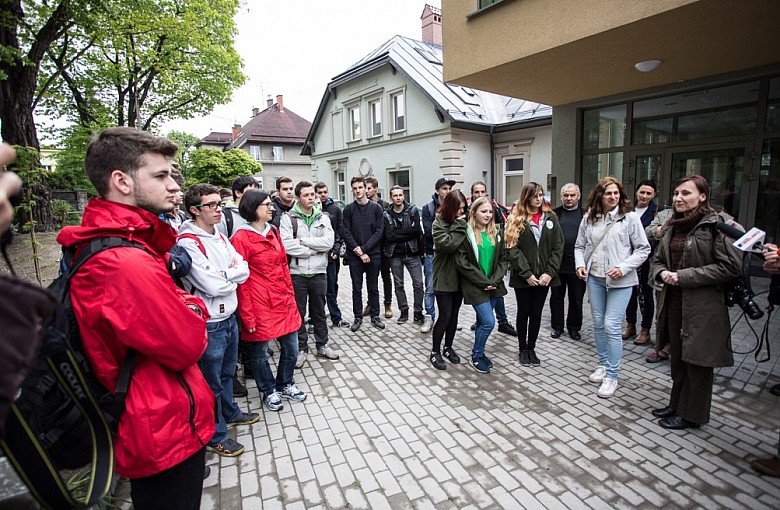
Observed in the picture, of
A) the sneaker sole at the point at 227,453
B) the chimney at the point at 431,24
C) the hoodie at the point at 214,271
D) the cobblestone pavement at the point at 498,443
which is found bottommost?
the cobblestone pavement at the point at 498,443

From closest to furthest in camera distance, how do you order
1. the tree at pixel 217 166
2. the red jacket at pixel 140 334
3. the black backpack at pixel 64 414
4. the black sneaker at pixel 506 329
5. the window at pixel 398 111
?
the black backpack at pixel 64 414 < the red jacket at pixel 140 334 < the black sneaker at pixel 506 329 < the window at pixel 398 111 < the tree at pixel 217 166

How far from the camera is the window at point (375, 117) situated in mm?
18484

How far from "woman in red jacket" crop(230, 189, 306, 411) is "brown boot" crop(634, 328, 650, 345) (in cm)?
430

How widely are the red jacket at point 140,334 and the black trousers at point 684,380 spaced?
3508 mm

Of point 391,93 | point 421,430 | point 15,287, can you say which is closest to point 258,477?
point 421,430

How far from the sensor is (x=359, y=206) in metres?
6.03

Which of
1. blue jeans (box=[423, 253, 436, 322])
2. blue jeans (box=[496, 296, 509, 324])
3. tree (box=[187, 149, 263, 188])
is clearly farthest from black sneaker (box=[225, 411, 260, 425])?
tree (box=[187, 149, 263, 188])

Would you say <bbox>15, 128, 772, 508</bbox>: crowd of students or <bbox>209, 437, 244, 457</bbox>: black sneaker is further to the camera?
<bbox>209, 437, 244, 457</bbox>: black sneaker

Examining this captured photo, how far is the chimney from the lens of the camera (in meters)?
20.0

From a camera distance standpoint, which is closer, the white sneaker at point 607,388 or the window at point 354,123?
the white sneaker at point 607,388

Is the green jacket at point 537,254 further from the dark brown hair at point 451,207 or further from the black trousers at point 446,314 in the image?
the dark brown hair at point 451,207

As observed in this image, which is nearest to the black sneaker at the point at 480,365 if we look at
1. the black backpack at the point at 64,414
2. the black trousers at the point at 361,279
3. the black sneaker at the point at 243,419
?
the black trousers at the point at 361,279

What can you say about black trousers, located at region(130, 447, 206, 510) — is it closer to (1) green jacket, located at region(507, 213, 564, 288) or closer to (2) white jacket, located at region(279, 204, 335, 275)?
(2) white jacket, located at region(279, 204, 335, 275)

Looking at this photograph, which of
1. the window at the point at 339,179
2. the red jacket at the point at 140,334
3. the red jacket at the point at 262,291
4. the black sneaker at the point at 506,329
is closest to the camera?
the red jacket at the point at 140,334
